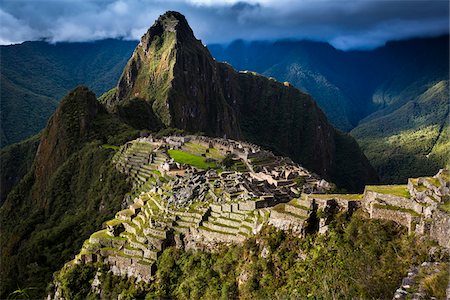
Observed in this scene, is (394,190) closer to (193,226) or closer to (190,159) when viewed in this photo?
(193,226)

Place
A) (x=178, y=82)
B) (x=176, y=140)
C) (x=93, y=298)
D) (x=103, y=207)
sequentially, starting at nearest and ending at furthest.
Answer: (x=93, y=298), (x=103, y=207), (x=176, y=140), (x=178, y=82)

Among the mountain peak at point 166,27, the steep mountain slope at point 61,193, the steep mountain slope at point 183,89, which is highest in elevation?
the mountain peak at point 166,27

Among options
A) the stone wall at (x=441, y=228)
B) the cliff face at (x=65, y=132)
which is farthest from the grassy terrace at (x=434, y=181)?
the cliff face at (x=65, y=132)

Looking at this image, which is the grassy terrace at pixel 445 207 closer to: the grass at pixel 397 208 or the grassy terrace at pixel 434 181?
the grass at pixel 397 208

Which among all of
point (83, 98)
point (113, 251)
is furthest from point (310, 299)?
point (83, 98)

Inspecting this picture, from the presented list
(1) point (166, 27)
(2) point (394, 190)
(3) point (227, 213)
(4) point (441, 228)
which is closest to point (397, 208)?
(2) point (394, 190)

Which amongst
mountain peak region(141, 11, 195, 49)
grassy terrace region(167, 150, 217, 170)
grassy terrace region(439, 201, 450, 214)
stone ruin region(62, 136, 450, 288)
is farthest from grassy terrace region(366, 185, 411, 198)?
mountain peak region(141, 11, 195, 49)

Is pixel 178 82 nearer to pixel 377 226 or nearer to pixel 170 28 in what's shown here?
pixel 170 28

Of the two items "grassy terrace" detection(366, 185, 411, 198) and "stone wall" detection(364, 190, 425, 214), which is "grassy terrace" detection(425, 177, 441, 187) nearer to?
"grassy terrace" detection(366, 185, 411, 198)
